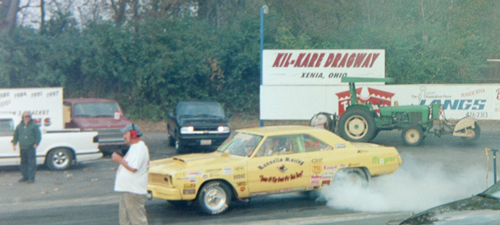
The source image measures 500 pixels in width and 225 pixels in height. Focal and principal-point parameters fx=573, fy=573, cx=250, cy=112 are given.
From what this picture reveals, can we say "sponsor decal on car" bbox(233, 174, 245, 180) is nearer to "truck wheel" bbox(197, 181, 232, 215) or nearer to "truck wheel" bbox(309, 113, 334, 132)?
"truck wheel" bbox(197, 181, 232, 215)

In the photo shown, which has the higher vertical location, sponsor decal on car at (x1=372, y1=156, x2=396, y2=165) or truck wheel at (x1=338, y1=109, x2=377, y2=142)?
truck wheel at (x1=338, y1=109, x2=377, y2=142)

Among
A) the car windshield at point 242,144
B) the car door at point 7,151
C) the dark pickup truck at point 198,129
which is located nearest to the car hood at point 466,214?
the car windshield at point 242,144

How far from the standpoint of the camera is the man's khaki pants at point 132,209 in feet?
23.9

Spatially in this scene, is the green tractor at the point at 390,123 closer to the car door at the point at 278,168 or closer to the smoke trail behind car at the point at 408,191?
the smoke trail behind car at the point at 408,191

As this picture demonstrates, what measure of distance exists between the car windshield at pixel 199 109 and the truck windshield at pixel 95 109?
7.40ft

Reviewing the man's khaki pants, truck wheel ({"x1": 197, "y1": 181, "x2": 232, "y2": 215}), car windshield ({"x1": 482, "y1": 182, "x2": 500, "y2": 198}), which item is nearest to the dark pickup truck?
→ truck wheel ({"x1": 197, "y1": 181, "x2": 232, "y2": 215})

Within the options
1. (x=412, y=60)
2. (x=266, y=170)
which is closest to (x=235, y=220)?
(x=266, y=170)

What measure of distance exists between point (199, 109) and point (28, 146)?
727 cm

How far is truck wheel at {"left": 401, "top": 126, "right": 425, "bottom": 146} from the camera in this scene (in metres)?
18.9

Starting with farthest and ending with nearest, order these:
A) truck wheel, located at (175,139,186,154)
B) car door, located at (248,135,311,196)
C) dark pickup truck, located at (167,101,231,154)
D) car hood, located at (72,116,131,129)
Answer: truck wheel, located at (175,139,186,154), dark pickup truck, located at (167,101,231,154), car hood, located at (72,116,131,129), car door, located at (248,135,311,196)

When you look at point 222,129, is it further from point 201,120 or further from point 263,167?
point 263,167

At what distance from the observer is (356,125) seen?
1895 cm

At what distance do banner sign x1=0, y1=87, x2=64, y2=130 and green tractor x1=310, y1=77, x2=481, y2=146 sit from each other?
27.3 feet

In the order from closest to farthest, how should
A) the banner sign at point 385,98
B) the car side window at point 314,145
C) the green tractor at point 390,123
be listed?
the car side window at point 314,145
the green tractor at point 390,123
the banner sign at point 385,98
